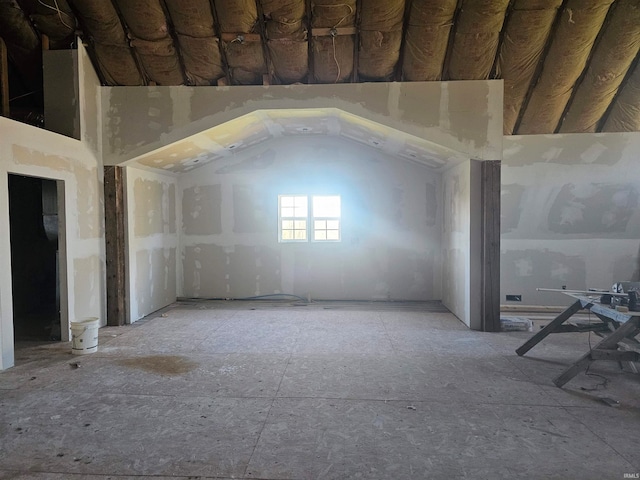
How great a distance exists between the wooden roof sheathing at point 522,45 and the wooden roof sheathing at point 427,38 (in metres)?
0.78

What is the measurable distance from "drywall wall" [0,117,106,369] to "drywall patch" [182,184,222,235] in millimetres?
2301

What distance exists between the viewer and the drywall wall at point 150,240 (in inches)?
257

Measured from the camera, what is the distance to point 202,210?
838 centimetres

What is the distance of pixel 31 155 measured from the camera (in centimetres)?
482

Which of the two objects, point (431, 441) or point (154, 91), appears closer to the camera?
point (431, 441)

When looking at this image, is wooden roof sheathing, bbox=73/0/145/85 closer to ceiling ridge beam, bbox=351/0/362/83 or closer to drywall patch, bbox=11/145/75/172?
drywall patch, bbox=11/145/75/172

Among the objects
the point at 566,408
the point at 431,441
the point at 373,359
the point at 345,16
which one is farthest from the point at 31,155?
the point at 566,408

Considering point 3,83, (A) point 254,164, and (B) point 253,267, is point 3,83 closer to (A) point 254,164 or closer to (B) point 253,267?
(A) point 254,164

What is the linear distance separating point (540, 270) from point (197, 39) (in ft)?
21.6

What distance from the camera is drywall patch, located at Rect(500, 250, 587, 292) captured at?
7.18 metres

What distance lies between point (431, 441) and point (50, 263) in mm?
7417

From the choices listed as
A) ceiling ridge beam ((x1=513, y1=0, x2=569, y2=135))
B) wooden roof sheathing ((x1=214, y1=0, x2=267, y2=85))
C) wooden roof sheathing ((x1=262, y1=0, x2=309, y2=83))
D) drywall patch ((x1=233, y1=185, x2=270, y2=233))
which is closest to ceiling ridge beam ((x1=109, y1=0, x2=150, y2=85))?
wooden roof sheathing ((x1=214, y1=0, x2=267, y2=85))

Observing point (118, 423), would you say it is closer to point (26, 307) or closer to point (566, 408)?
point (566, 408)

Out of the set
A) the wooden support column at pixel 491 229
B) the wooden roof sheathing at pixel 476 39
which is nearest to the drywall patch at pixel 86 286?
the wooden support column at pixel 491 229
